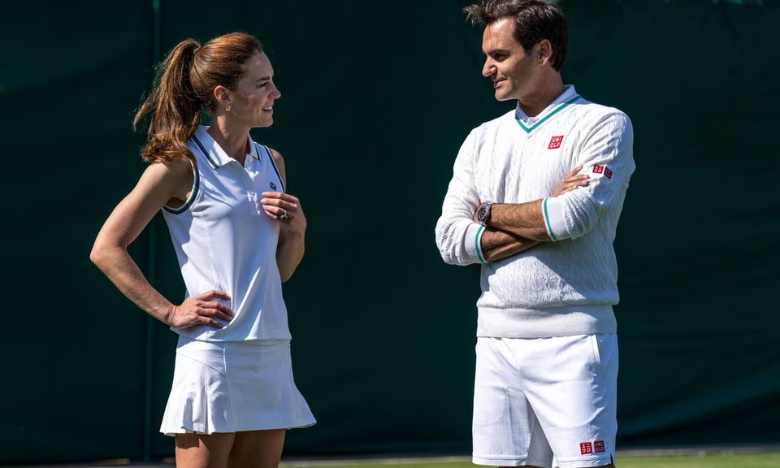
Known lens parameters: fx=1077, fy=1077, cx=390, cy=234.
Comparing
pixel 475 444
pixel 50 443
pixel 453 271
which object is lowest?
pixel 50 443

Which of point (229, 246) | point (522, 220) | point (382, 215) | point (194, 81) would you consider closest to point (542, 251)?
point (522, 220)

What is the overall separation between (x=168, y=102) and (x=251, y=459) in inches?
38.6

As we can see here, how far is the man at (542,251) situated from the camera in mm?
3004

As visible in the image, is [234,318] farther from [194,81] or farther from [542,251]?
[542,251]

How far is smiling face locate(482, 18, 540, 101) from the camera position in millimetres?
3197

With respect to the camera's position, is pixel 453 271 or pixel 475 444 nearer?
pixel 475 444

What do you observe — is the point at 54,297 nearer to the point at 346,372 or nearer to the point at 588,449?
the point at 346,372

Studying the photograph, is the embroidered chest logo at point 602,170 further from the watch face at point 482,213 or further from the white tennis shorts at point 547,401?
the white tennis shorts at point 547,401

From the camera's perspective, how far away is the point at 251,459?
9.25 feet

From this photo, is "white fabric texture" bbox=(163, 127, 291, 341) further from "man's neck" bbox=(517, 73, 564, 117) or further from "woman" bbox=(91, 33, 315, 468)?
"man's neck" bbox=(517, 73, 564, 117)

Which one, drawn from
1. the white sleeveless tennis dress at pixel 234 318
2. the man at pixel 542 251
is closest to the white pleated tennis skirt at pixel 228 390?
the white sleeveless tennis dress at pixel 234 318

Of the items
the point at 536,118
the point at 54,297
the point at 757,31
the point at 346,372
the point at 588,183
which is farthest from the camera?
the point at 757,31

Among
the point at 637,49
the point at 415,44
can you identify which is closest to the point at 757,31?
the point at 637,49

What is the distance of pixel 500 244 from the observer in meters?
3.13
